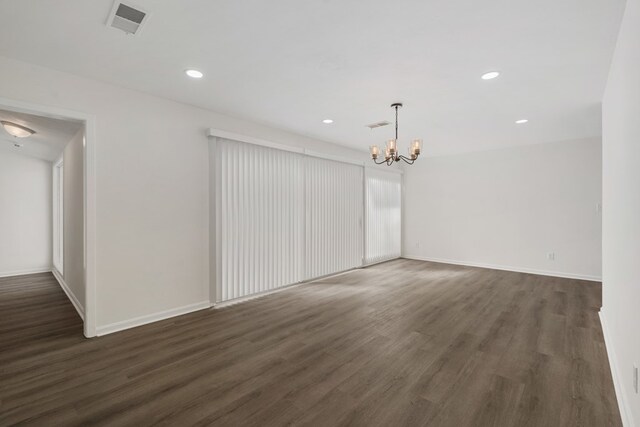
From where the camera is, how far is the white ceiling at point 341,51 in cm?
193

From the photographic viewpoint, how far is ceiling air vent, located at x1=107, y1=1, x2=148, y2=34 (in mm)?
1922

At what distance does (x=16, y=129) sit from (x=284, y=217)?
3899 millimetres

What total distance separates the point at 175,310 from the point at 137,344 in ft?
2.46

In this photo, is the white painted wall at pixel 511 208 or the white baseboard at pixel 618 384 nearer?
the white baseboard at pixel 618 384

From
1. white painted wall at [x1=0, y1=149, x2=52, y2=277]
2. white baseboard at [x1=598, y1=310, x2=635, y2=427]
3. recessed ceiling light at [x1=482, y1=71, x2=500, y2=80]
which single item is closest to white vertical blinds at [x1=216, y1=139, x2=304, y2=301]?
recessed ceiling light at [x1=482, y1=71, x2=500, y2=80]

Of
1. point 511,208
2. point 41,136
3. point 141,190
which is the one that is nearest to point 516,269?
point 511,208

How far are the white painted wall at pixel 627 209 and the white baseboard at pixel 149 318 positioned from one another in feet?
13.1

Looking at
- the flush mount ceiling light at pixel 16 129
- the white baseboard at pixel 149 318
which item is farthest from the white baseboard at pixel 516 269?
the flush mount ceiling light at pixel 16 129

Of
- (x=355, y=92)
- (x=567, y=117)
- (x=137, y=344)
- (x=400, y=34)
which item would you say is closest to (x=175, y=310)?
(x=137, y=344)

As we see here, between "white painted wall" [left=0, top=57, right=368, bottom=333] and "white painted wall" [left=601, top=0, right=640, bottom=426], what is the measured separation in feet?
13.1

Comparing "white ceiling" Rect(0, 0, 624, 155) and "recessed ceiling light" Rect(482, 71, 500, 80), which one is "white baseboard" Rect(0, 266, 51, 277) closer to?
"white ceiling" Rect(0, 0, 624, 155)

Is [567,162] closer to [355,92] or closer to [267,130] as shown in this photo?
[355,92]

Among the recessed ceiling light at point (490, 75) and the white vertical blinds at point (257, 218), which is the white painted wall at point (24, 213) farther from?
the recessed ceiling light at point (490, 75)

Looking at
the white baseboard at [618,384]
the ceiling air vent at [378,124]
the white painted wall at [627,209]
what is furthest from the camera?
the ceiling air vent at [378,124]
